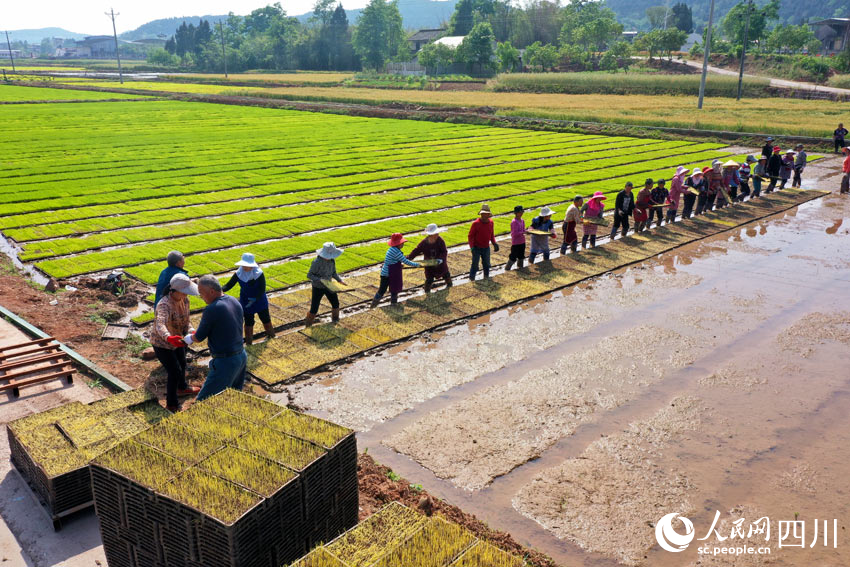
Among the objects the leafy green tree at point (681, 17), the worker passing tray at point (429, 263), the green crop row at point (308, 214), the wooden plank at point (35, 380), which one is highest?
the leafy green tree at point (681, 17)

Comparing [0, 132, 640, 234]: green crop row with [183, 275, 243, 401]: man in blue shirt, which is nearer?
[183, 275, 243, 401]: man in blue shirt

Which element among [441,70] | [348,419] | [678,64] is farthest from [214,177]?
[678,64]

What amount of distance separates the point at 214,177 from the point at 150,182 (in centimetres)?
253

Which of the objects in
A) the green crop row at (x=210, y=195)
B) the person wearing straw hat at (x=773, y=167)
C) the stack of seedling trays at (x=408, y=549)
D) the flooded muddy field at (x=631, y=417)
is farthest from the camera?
the person wearing straw hat at (x=773, y=167)

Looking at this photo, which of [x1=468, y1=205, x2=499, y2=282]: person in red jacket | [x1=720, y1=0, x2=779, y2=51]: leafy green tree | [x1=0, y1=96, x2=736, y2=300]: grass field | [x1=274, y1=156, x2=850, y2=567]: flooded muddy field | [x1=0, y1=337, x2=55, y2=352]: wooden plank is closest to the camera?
[x1=274, y1=156, x2=850, y2=567]: flooded muddy field

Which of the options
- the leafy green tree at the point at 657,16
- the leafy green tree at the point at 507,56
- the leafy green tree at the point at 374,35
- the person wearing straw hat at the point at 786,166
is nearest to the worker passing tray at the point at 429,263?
the person wearing straw hat at the point at 786,166

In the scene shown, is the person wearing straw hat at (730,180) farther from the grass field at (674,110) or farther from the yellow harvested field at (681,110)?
the yellow harvested field at (681,110)

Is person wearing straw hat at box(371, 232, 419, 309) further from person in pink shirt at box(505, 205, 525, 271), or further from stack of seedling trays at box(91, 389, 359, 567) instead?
stack of seedling trays at box(91, 389, 359, 567)

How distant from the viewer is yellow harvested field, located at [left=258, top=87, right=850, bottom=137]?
41969mm

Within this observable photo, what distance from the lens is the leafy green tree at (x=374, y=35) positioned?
12475 centimetres

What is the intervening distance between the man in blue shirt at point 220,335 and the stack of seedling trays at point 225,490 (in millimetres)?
1302

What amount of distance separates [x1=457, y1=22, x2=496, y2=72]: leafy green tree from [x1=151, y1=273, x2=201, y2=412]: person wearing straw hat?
98.2 metres

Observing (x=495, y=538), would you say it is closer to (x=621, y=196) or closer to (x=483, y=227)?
(x=483, y=227)

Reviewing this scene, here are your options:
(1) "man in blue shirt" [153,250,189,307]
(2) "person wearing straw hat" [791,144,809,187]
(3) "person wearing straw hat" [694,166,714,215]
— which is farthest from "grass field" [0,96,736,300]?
(2) "person wearing straw hat" [791,144,809,187]
